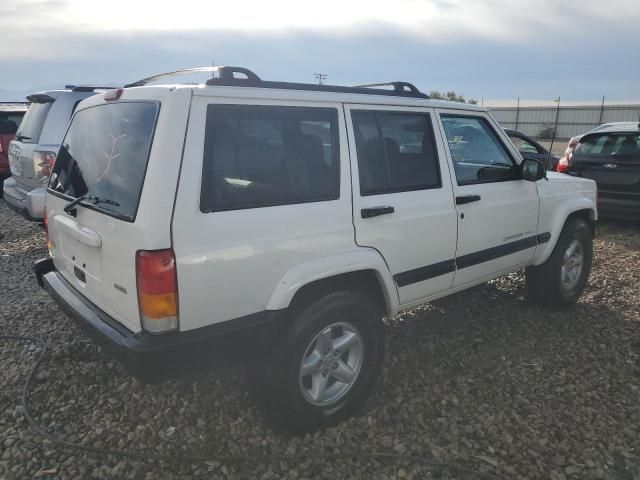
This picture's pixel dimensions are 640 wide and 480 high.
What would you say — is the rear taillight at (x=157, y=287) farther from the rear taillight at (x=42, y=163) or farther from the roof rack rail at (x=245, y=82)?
the rear taillight at (x=42, y=163)

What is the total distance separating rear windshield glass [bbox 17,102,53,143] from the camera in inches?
244

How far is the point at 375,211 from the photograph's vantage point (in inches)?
109

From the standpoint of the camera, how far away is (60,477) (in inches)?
95.0

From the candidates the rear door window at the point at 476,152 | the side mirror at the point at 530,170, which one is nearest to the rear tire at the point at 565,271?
the side mirror at the point at 530,170

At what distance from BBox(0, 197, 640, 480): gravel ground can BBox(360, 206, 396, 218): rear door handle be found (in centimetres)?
113

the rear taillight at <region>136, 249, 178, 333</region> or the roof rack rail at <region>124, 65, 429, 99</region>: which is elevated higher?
the roof rack rail at <region>124, 65, 429, 99</region>

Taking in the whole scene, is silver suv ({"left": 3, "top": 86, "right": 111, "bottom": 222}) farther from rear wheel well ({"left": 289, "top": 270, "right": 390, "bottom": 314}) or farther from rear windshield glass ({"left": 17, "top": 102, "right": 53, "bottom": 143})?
rear wheel well ({"left": 289, "top": 270, "right": 390, "bottom": 314})

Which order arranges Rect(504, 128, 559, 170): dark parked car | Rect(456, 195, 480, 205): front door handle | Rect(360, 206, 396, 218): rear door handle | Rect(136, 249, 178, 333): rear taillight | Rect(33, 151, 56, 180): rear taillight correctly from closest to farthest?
Rect(136, 249, 178, 333): rear taillight → Rect(360, 206, 396, 218): rear door handle → Rect(456, 195, 480, 205): front door handle → Rect(33, 151, 56, 180): rear taillight → Rect(504, 128, 559, 170): dark parked car

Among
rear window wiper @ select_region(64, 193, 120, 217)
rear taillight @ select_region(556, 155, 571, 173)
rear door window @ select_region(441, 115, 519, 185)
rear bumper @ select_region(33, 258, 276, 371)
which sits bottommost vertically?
rear bumper @ select_region(33, 258, 276, 371)

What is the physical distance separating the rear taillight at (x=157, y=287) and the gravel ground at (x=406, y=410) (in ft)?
1.26

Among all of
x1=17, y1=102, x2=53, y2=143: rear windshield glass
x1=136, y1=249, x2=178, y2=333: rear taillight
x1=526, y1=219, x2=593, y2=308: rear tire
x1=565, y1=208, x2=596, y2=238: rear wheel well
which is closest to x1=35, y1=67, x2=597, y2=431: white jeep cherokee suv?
x1=136, y1=249, x2=178, y2=333: rear taillight

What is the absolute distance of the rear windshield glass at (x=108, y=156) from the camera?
2.23m

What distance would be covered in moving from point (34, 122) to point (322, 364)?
573cm

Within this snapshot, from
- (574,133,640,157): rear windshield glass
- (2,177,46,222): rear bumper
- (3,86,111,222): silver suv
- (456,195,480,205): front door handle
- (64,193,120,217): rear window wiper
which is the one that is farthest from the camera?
(574,133,640,157): rear windshield glass
